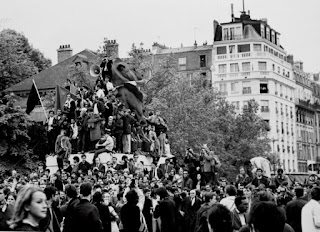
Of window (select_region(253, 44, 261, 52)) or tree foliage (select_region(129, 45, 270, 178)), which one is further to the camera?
window (select_region(253, 44, 261, 52))

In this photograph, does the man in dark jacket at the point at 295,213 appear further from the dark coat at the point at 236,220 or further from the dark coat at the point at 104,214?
the dark coat at the point at 104,214

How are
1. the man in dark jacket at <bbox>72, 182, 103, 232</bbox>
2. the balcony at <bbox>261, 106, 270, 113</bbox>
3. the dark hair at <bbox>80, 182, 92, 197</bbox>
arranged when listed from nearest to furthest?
the man in dark jacket at <bbox>72, 182, 103, 232</bbox>, the dark hair at <bbox>80, 182, 92, 197</bbox>, the balcony at <bbox>261, 106, 270, 113</bbox>

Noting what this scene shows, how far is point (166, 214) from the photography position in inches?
579

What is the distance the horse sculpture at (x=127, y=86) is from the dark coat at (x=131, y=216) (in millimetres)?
20795

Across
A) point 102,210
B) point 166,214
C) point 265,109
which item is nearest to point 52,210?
point 102,210

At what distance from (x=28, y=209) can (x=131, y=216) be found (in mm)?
6369

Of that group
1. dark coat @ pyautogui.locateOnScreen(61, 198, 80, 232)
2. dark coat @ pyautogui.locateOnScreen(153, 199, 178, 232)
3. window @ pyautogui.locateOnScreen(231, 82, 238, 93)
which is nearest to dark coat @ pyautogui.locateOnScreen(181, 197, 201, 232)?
dark coat @ pyautogui.locateOnScreen(153, 199, 178, 232)

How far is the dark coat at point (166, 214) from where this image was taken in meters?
14.7

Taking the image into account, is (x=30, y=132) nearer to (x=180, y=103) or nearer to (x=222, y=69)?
(x=180, y=103)

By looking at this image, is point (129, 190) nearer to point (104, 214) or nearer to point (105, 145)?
point (104, 214)

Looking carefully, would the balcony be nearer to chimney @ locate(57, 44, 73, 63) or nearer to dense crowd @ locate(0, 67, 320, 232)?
chimney @ locate(57, 44, 73, 63)

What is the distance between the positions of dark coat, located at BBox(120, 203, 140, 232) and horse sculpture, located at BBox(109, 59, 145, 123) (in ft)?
68.2

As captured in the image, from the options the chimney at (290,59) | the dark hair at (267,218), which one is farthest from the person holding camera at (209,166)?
the chimney at (290,59)

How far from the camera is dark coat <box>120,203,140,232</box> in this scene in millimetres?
13266
